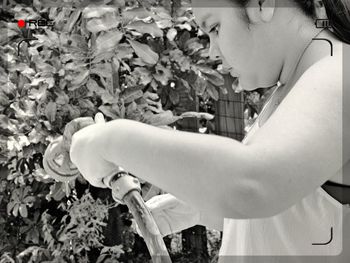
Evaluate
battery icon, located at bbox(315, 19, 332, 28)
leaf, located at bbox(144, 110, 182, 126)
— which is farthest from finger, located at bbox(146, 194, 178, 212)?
leaf, located at bbox(144, 110, 182, 126)

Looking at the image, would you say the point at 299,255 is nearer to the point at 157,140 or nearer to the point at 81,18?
the point at 157,140

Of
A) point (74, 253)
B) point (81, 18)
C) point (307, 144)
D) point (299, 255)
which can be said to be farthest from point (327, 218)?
point (74, 253)

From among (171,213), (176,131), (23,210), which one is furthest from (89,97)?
(176,131)

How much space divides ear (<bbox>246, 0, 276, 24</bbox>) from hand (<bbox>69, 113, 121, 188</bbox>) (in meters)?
0.21

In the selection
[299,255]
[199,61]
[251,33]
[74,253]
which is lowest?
[74,253]

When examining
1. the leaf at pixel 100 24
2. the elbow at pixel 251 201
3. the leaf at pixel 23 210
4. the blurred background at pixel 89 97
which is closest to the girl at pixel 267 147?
the elbow at pixel 251 201

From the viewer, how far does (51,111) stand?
6.31 ft

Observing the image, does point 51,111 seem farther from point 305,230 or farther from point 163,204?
point 305,230

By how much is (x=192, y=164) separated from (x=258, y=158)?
0.21 feet

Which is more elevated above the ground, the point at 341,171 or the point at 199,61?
the point at 341,171

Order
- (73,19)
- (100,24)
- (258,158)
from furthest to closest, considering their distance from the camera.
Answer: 1. (73,19)
2. (100,24)
3. (258,158)

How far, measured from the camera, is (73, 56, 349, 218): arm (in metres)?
0.57

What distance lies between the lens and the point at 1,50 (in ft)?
6.88

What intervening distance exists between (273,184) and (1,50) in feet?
5.53
